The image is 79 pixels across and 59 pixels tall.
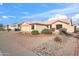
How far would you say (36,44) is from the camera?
4.98ft

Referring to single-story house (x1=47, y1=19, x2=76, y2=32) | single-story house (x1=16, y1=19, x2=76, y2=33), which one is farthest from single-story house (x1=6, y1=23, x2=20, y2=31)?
single-story house (x1=47, y1=19, x2=76, y2=32)

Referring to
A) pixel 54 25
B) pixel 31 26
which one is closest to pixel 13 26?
pixel 31 26

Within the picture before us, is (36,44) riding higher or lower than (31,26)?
lower

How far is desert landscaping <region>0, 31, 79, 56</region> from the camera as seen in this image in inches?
59.4

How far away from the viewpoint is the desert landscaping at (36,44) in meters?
1.51

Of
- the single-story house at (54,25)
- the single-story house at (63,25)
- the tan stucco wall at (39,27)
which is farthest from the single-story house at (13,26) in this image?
the single-story house at (63,25)

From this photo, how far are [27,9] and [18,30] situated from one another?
0.55 ft

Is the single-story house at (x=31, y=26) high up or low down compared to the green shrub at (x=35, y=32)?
up

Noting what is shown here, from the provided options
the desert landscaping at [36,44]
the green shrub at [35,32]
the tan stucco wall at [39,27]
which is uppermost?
the tan stucco wall at [39,27]

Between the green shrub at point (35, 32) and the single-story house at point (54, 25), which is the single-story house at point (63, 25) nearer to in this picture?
the single-story house at point (54, 25)

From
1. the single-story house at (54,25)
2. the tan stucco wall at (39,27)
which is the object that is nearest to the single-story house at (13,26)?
the single-story house at (54,25)

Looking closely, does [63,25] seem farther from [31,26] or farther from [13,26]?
[13,26]

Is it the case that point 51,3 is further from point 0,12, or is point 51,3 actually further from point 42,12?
point 0,12

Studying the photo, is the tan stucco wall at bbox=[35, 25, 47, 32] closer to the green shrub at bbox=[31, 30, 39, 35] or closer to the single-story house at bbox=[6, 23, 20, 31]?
the green shrub at bbox=[31, 30, 39, 35]
